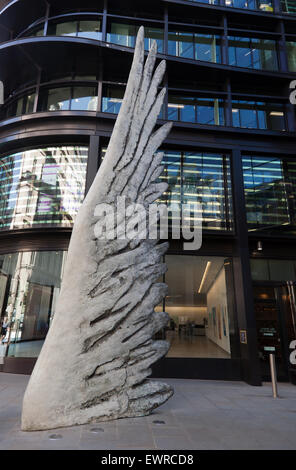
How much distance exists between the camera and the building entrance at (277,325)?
371 inches

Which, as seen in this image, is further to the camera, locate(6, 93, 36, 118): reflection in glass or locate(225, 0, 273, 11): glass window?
locate(225, 0, 273, 11): glass window

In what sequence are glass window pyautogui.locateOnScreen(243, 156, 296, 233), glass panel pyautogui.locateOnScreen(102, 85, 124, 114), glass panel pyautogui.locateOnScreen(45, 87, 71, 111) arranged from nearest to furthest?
1. glass window pyautogui.locateOnScreen(243, 156, 296, 233)
2. glass panel pyautogui.locateOnScreen(102, 85, 124, 114)
3. glass panel pyautogui.locateOnScreen(45, 87, 71, 111)

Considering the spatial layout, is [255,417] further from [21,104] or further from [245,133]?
[21,104]

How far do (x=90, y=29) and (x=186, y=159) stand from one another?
7.12 m

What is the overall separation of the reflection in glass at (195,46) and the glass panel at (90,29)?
312 cm

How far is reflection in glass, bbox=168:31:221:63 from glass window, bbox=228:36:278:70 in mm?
700

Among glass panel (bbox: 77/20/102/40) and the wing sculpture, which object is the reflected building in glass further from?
the wing sculpture

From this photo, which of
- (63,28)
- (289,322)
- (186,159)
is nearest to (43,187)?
(186,159)

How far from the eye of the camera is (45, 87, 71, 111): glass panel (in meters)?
11.5

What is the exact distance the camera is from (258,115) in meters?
11.8

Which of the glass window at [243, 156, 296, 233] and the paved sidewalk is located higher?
the glass window at [243, 156, 296, 233]

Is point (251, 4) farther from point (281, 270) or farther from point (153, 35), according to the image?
point (281, 270)

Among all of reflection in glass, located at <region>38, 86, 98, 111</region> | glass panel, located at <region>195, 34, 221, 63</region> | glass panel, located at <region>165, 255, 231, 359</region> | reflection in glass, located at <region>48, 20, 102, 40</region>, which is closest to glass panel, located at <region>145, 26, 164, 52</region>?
glass panel, located at <region>195, 34, 221, 63</region>
